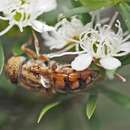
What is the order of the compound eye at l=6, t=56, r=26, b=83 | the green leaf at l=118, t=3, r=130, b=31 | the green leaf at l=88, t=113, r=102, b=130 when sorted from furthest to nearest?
the green leaf at l=88, t=113, r=102, b=130 < the compound eye at l=6, t=56, r=26, b=83 < the green leaf at l=118, t=3, r=130, b=31

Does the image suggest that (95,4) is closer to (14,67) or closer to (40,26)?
(40,26)

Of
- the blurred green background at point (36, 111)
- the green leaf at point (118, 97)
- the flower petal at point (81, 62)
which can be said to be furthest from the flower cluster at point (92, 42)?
the blurred green background at point (36, 111)

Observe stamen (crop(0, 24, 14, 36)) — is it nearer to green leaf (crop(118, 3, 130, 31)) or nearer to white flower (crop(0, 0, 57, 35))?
white flower (crop(0, 0, 57, 35))

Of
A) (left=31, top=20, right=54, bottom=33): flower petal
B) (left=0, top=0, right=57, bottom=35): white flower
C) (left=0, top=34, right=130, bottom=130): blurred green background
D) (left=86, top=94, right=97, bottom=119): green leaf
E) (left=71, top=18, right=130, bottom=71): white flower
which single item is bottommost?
(left=0, top=34, right=130, bottom=130): blurred green background

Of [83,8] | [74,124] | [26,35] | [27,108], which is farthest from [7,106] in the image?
[83,8]

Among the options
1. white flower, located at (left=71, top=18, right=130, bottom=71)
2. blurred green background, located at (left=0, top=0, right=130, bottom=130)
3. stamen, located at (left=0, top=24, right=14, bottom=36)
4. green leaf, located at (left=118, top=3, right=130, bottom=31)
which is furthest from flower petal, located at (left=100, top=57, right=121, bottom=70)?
blurred green background, located at (left=0, top=0, right=130, bottom=130)

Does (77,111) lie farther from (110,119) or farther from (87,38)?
(87,38)

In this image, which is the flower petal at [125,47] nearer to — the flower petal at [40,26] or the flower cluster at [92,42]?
the flower cluster at [92,42]
